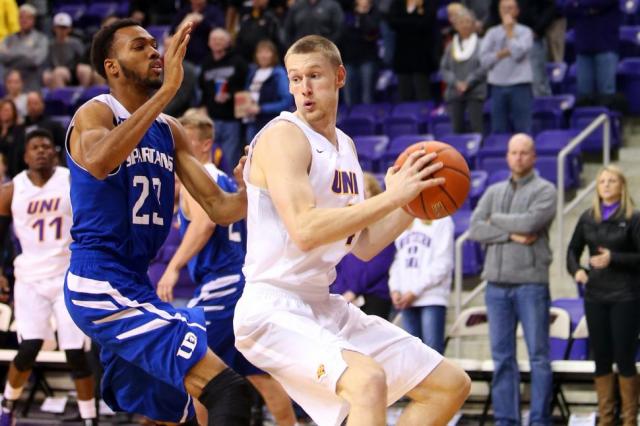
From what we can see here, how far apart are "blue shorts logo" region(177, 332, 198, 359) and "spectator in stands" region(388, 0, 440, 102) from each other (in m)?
Answer: 9.04

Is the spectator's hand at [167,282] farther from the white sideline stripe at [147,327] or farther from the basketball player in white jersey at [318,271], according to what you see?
the basketball player in white jersey at [318,271]

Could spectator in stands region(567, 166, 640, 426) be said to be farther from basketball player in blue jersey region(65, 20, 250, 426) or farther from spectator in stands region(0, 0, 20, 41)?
spectator in stands region(0, 0, 20, 41)

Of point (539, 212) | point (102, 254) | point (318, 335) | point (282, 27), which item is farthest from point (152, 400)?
point (282, 27)

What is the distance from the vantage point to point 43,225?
9586 mm

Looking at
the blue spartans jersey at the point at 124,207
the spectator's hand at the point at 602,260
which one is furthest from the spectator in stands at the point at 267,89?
the blue spartans jersey at the point at 124,207

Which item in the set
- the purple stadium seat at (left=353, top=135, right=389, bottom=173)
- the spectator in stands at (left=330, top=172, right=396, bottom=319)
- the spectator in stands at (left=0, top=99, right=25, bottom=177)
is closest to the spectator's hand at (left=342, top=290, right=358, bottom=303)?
the spectator in stands at (left=330, top=172, right=396, bottom=319)

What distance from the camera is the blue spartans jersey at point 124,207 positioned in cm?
534

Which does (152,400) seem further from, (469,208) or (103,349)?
(469,208)

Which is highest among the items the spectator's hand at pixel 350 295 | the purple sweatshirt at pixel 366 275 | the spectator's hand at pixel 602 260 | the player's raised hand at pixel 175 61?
the player's raised hand at pixel 175 61

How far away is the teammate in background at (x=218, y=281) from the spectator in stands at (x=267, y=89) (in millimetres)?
4933

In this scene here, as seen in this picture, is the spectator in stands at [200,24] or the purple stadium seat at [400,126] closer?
the purple stadium seat at [400,126]

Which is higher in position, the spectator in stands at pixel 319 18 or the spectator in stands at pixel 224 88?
the spectator in stands at pixel 319 18

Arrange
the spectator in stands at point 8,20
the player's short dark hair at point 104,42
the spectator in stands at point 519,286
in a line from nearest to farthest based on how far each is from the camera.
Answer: the player's short dark hair at point 104,42, the spectator in stands at point 519,286, the spectator in stands at point 8,20

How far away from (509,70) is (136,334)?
7.97 m
